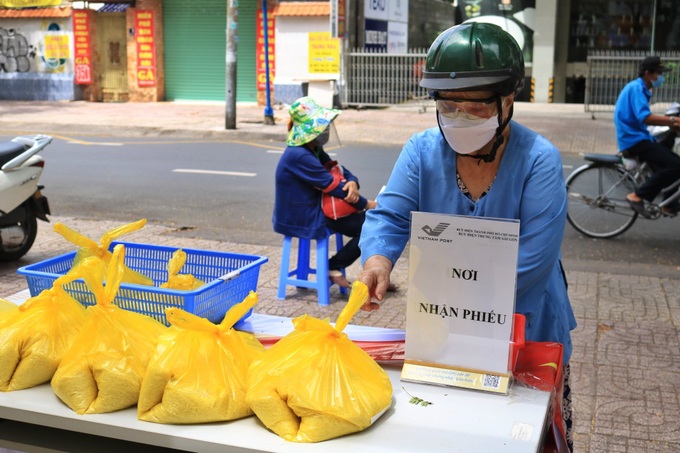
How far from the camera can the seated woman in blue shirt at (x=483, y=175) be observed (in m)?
2.45

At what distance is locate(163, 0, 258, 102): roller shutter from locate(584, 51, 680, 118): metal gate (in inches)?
352

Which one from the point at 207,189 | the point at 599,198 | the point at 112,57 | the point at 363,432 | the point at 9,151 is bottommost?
the point at 207,189

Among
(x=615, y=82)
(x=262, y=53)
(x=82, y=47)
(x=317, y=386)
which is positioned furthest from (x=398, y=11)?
(x=317, y=386)

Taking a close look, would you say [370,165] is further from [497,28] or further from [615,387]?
[497,28]

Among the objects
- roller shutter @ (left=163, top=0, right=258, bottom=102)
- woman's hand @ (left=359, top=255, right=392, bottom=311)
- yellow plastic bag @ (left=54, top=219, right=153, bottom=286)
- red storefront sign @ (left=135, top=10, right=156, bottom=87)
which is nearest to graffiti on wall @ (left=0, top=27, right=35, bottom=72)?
red storefront sign @ (left=135, top=10, right=156, bottom=87)

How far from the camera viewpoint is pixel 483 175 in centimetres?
271

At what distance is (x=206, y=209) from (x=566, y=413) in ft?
24.8

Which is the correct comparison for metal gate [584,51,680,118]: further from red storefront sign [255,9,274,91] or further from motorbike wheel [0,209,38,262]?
motorbike wheel [0,209,38,262]

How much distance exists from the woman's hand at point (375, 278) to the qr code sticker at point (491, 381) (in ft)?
1.23

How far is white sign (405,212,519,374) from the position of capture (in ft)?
7.72

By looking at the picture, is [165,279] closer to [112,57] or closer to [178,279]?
[178,279]

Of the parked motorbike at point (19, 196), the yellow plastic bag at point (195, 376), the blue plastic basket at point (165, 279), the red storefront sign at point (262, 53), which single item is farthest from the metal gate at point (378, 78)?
the yellow plastic bag at point (195, 376)

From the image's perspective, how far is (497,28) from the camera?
252 cm

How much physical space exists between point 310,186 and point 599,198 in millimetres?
3696
